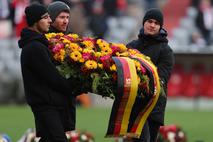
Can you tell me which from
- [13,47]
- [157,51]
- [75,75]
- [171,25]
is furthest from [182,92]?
[75,75]

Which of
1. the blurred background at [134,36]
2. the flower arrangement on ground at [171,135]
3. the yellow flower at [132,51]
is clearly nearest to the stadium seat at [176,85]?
the blurred background at [134,36]

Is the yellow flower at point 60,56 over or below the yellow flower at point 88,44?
below

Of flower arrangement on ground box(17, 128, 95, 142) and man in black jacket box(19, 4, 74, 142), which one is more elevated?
man in black jacket box(19, 4, 74, 142)

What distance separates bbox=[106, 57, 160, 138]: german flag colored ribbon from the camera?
9.84 m

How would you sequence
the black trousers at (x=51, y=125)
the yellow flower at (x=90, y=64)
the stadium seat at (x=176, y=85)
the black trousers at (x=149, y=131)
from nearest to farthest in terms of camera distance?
the black trousers at (x=51, y=125) < the yellow flower at (x=90, y=64) < the black trousers at (x=149, y=131) < the stadium seat at (x=176, y=85)

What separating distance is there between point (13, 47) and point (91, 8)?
2.98 meters

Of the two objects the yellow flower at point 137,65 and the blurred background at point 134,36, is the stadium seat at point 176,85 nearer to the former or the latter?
the blurred background at point 134,36

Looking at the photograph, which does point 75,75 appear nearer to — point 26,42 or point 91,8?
point 26,42

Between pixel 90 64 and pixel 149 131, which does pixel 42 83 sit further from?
pixel 149 131

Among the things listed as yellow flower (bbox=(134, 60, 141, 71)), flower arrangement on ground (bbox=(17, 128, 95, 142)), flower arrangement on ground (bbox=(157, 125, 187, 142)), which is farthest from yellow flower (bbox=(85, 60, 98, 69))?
flower arrangement on ground (bbox=(157, 125, 187, 142))

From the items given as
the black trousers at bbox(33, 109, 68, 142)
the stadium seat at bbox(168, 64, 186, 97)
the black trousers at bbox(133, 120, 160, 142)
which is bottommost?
the stadium seat at bbox(168, 64, 186, 97)

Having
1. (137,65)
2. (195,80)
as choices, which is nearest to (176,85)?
(195,80)

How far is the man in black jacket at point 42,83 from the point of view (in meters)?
9.49

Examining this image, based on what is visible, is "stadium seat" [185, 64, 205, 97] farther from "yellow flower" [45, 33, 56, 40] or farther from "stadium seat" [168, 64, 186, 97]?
"yellow flower" [45, 33, 56, 40]
